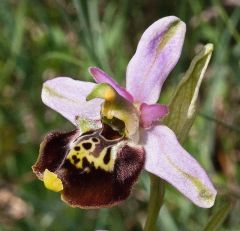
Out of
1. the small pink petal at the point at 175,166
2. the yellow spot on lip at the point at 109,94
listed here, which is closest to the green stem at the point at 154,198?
the small pink petal at the point at 175,166

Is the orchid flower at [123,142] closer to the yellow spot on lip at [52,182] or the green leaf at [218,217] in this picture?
the yellow spot on lip at [52,182]

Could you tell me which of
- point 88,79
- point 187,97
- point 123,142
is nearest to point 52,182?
point 123,142

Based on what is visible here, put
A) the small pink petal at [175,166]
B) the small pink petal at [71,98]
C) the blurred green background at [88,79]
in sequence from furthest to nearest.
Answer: the blurred green background at [88,79]
the small pink petal at [71,98]
the small pink petal at [175,166]

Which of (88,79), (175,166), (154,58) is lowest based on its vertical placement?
(88,79)

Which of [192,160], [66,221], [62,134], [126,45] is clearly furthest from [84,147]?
[126,45]

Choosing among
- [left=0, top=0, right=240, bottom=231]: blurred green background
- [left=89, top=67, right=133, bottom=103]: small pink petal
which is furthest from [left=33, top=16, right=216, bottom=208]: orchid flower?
[left=0, top=0, right=240, bottom=231]: blurred green background

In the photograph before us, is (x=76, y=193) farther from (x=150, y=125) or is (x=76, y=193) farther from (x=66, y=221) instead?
(x=66, y=221)

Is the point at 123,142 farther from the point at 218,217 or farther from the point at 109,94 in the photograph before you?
the point at 218,217
